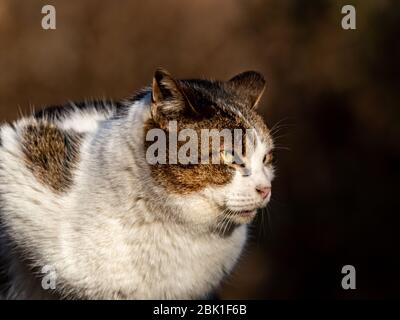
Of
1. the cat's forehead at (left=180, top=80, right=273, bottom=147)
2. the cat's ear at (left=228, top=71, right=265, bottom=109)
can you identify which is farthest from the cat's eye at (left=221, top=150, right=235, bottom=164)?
the cat's ear at (left=228, top=71, right=265, bottom=109)

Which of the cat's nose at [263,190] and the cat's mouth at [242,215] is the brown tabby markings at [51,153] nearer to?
the cat's mouth at [242,215]

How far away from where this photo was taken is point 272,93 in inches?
232

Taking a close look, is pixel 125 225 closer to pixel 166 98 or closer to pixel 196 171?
pixel 196 171

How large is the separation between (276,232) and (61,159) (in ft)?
9.30

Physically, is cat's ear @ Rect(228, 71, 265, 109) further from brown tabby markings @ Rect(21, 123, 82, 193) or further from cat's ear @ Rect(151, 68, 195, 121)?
brown tabby markings @ Rect(21, 123, 82, 193)

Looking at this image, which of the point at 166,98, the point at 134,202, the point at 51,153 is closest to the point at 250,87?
the point at 166,98

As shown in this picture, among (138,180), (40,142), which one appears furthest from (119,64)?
(138,180)

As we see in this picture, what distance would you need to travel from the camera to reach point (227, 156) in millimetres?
2686

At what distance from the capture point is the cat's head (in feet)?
8.78

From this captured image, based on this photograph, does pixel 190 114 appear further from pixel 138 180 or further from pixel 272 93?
pixel 272 93

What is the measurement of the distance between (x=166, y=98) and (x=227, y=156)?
307mm

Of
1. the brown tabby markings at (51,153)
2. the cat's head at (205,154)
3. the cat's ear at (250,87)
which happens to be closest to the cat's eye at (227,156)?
the cat's head at (205,154)

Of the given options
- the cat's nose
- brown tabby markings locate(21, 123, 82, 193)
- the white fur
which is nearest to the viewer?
the cat's nose

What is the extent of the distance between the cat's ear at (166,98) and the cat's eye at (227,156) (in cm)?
22
